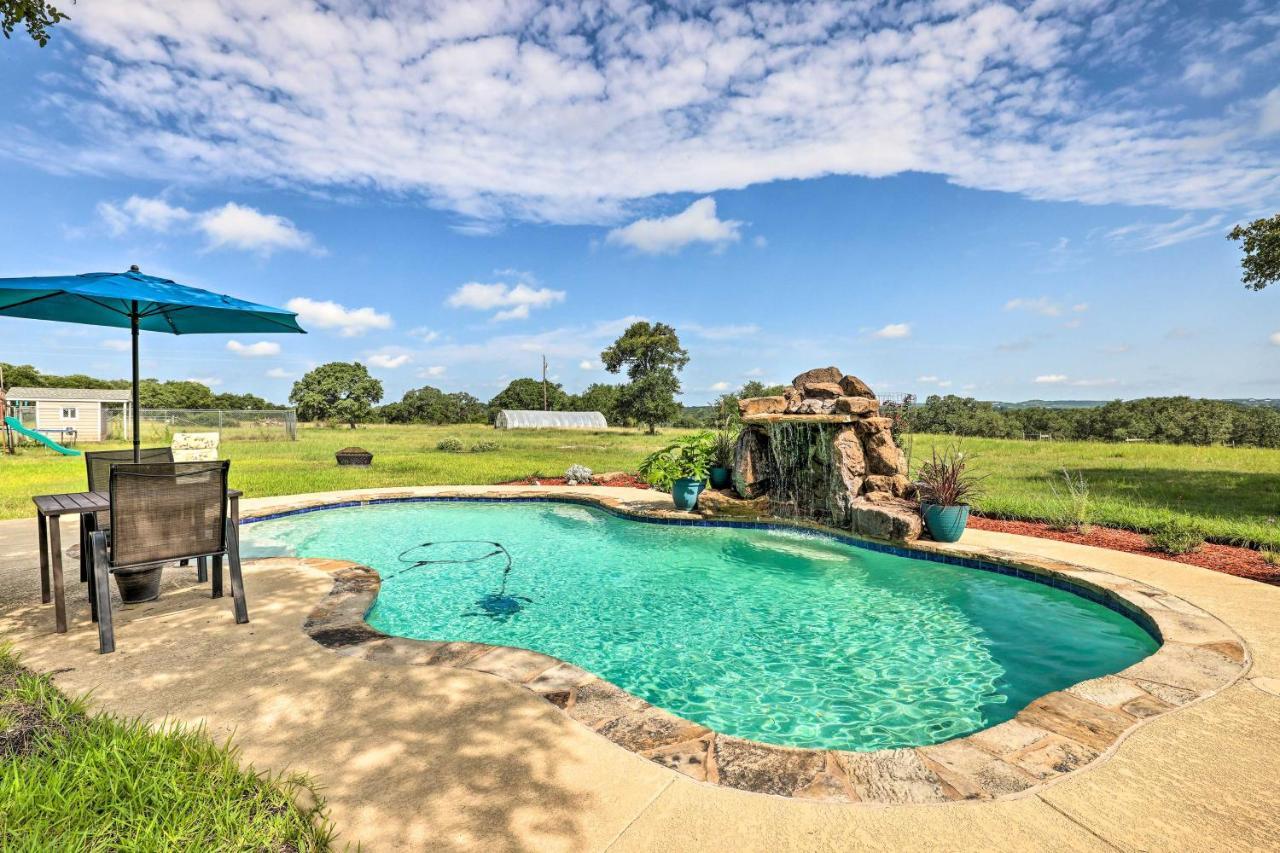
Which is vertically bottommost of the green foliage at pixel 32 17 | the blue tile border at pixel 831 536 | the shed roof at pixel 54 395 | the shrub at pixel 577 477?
the blue tile border at pixel 831 536

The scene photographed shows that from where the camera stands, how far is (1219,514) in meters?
7.74

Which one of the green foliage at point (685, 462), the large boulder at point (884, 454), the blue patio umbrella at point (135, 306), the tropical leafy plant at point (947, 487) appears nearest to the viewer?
the blue patio umbrella at point (135, 306)

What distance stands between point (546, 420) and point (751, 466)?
4220cm

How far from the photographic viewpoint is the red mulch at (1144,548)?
5070mm

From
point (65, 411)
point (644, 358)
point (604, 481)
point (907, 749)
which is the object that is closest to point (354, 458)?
point (604, 481)

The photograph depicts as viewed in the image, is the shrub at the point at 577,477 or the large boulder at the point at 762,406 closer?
the large boulder at the point at 762,406

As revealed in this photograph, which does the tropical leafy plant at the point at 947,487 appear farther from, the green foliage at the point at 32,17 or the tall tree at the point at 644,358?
the tall tree at the point at 644,358

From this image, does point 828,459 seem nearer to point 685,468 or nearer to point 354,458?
point 685,468

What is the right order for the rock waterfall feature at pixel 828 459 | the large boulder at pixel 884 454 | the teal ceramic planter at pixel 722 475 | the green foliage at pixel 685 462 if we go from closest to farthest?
the rock waterfall feature at pixel 828 459
the large boulder at pixel 884 454
the green foliage at pixel 685 462
the teal ceramic planter at pixel 722 475

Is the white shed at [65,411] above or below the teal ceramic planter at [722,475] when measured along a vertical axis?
above

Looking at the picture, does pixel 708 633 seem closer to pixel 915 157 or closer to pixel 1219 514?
pixel 1219 514

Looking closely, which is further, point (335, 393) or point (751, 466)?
point (335, 393)

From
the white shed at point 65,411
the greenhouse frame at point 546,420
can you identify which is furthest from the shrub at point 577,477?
the greenhouse frame at point 546,420

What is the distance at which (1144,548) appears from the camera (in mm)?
6004
